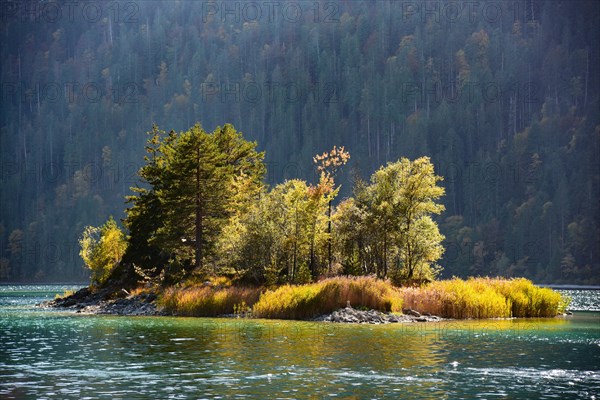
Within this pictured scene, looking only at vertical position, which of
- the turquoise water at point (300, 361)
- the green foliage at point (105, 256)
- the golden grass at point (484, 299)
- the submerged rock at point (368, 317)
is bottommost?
the turquoise water at point (300, 361)

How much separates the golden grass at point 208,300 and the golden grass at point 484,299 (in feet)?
46.6

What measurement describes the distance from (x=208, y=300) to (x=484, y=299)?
24285mm

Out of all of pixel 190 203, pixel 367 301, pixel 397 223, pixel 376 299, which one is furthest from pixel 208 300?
pixel 397 223

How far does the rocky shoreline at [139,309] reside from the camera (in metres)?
62.9

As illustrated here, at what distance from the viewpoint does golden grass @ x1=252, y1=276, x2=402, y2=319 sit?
214 feet

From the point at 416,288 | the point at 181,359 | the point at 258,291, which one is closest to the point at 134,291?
the point at 258,291

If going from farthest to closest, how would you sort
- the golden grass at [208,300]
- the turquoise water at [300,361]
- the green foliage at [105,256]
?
the green foliage at [105,256], the golden grass at [208,300], the turquoise water at [300,361]

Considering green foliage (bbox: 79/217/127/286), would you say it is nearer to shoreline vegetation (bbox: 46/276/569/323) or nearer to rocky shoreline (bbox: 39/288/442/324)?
rocky shoreline (bbox: 39/288/442/324)

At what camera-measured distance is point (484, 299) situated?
67250 millimetres

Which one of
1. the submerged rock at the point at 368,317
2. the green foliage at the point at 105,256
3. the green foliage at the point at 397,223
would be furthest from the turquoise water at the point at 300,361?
the green foliage at the point at 105,256

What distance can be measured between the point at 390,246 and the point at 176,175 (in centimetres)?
2384

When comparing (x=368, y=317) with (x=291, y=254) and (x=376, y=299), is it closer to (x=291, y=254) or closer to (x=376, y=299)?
(x=376, y=299)

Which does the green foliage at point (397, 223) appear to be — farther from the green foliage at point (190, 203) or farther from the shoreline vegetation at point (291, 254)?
the green foliage at point (190, 203)

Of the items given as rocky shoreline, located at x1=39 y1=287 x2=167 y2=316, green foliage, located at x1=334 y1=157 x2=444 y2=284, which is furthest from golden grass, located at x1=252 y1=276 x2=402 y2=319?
rocky shoreline, located at x1=39 y1=287 x2=167 y2=316
